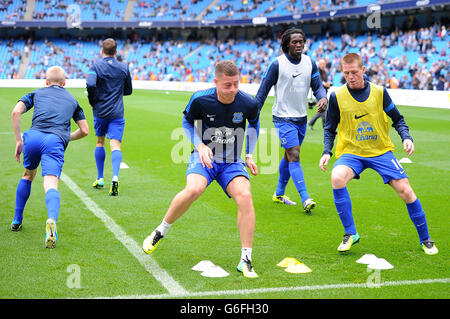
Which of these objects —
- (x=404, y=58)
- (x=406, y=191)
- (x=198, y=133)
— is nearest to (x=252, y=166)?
(x=198, y=133)

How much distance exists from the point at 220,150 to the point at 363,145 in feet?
4.89

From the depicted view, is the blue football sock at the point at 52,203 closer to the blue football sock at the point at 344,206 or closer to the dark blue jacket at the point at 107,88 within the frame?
the blue football sock at the point at 344,206

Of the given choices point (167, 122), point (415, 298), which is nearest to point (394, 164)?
point (415, 298)

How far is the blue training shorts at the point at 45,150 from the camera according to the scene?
19.1 ft

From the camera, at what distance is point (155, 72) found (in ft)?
183

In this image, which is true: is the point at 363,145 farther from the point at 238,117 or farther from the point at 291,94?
the point at 291,94

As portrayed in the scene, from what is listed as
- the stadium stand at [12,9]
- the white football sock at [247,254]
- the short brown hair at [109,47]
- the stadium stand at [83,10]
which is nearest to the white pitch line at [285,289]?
the white football sock at [247,254]

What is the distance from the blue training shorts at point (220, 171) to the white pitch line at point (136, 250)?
2.94ft

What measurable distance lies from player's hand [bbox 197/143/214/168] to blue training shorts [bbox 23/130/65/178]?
5.55ft

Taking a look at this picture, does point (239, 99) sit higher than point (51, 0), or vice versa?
point (51, 0)

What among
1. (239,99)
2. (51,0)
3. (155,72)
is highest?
(51,0)

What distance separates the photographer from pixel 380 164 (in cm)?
558

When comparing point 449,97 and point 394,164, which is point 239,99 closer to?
point 394,164

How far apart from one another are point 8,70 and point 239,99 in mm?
56389
